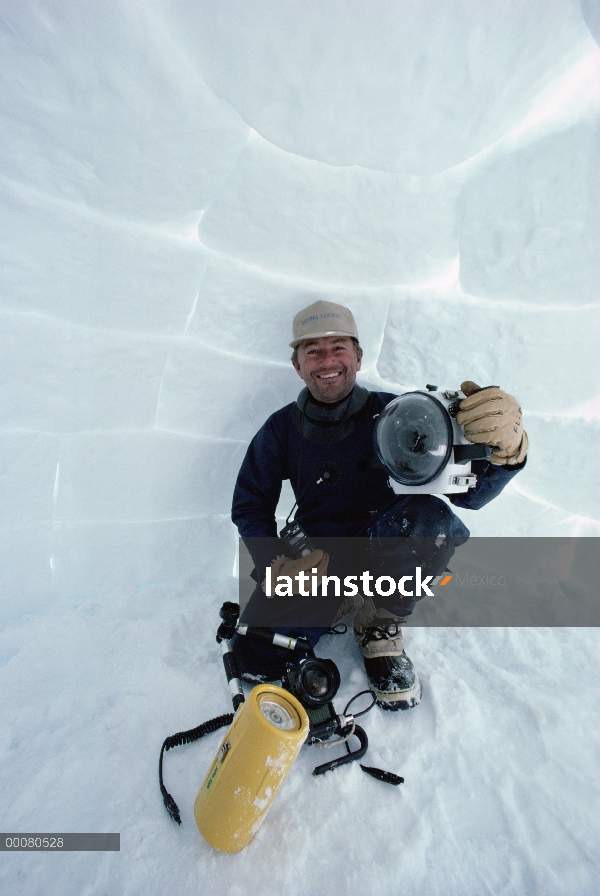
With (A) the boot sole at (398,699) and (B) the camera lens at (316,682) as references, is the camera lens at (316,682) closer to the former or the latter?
(B) the camera lens at (316,682)

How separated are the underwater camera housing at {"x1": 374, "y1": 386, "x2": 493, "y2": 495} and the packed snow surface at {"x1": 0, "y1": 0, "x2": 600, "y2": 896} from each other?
0.55 metres

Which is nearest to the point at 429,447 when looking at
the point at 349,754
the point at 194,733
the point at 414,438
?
the point at 414,438

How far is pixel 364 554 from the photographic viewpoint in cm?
161

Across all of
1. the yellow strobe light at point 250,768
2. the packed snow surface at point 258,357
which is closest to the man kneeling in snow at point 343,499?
the packed snow surface at point 258,357

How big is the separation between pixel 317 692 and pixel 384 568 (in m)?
0.47

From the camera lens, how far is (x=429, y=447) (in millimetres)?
1241

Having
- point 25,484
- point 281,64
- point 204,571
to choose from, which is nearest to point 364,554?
point 204,571

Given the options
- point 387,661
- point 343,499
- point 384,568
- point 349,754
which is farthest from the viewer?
point 343,499

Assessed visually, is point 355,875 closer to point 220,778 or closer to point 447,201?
point 220,778

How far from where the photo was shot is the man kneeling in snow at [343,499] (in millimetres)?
1327

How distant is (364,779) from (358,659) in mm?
429

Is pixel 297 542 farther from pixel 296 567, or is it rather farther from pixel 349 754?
pixel 349 754

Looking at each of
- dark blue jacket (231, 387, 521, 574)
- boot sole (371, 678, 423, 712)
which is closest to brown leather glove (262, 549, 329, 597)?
dark blue jacket (231, 387, 521, 574)

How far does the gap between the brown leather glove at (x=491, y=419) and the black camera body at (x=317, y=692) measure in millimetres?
741
